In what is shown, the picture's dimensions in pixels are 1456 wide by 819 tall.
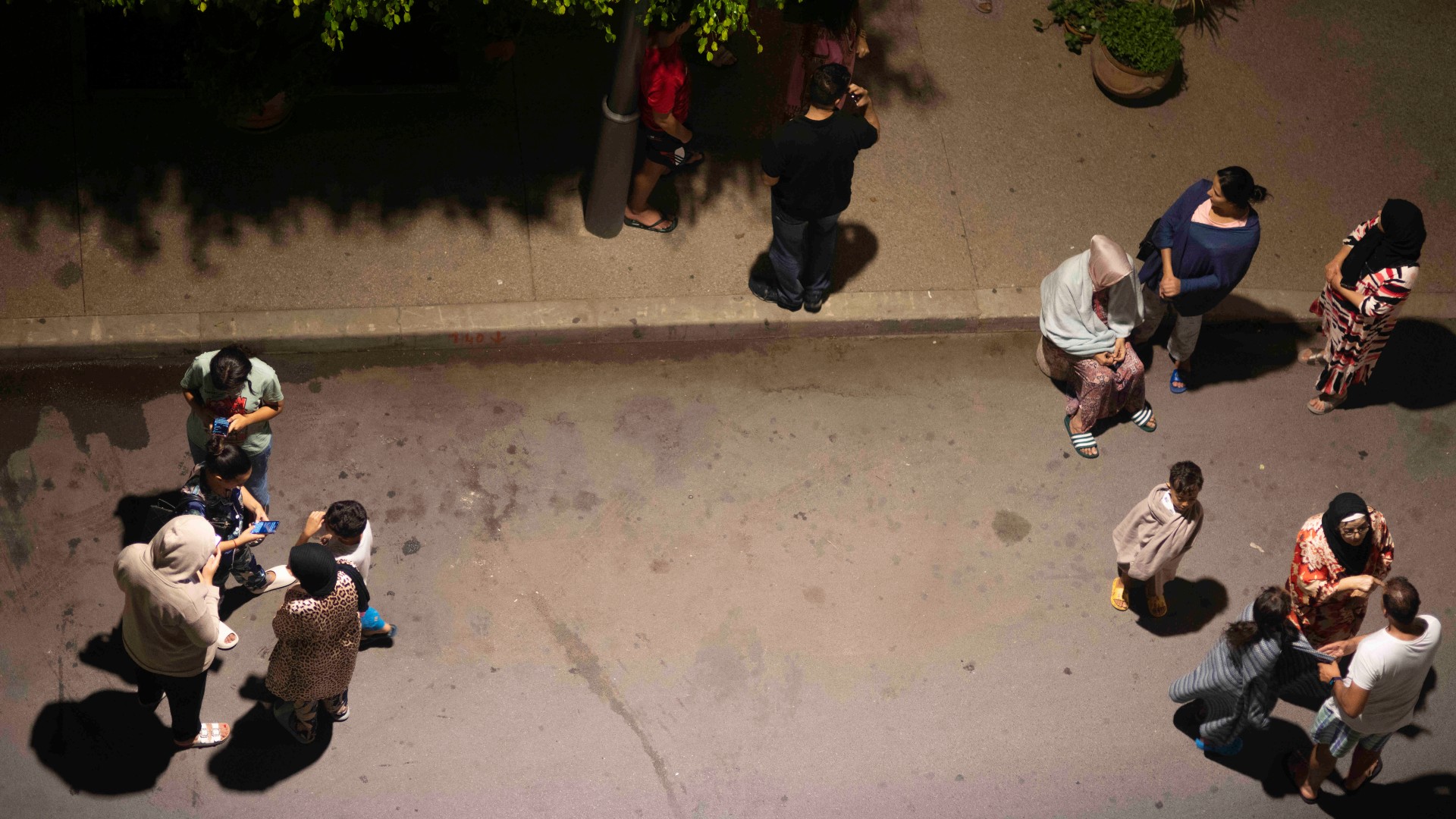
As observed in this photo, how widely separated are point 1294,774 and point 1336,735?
2.39 ft

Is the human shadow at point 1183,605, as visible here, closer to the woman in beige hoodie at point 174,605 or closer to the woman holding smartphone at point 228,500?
the woman holding smartphone at point 228,500

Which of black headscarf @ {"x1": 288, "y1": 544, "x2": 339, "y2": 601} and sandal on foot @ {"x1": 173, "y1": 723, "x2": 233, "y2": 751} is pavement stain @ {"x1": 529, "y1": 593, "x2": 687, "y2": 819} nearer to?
sandal on foot @ {"x1": 173, "y1": 723, "x2": 233, "y2": 751}

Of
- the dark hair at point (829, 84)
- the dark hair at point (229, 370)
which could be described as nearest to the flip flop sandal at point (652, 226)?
the dark hair at point (829, 84)

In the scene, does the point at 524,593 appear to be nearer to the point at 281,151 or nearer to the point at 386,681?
the point at 386,681

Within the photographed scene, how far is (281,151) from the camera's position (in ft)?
28.6

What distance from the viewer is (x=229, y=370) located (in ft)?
19.9

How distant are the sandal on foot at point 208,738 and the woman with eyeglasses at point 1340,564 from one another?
578 cm

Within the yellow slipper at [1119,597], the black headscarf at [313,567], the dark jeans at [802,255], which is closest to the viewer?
the black headscarf at [313,567]

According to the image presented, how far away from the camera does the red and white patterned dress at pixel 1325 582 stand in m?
6.41

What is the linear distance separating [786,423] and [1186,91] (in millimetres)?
4857

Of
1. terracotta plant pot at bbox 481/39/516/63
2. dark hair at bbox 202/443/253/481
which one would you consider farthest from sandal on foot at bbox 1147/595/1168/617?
terracotta plant pot at bbox 481/39/516/63

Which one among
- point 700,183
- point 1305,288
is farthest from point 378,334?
point 1305,288

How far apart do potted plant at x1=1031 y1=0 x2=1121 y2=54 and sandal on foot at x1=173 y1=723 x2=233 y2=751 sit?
8152 mm

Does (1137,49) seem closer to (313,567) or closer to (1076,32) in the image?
(1076,32)
